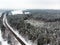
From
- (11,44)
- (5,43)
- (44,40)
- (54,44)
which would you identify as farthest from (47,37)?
(5,43)

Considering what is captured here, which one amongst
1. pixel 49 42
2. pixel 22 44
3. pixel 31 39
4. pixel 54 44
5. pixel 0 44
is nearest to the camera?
Result: pixel 54 44

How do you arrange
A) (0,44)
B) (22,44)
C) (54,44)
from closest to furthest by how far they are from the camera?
(54,44) < (22,44) < (0,44)

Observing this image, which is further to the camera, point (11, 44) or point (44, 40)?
point (11, 44)

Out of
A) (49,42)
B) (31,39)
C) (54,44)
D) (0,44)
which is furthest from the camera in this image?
(0,44)

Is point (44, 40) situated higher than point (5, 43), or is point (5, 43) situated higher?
point (44, 40)

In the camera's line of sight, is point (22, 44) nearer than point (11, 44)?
Yes

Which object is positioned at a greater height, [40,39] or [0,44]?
[40,39]

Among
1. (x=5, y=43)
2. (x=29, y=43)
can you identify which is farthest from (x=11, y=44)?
(x=29, y=43)

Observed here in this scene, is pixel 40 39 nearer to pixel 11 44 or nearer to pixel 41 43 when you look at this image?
pixel 41 43

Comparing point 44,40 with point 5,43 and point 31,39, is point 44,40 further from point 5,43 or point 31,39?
point 5,43
